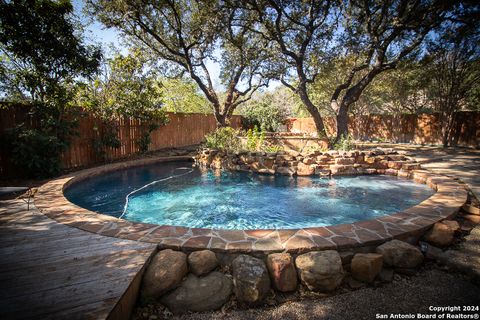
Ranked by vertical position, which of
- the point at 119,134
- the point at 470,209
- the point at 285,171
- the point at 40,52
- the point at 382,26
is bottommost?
the point at 470,209

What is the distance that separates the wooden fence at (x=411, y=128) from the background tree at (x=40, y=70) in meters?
16.1

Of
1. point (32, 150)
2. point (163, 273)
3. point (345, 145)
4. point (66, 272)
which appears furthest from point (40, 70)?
point (345, 145)

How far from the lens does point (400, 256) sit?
2.44 meters

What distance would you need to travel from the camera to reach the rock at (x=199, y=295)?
2061 mm

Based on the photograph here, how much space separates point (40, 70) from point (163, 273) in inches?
235

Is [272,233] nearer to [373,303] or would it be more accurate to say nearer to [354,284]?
[354,284]

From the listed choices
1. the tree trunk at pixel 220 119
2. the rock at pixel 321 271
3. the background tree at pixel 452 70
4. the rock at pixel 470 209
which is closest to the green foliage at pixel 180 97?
the tree trunk at pixel 220 119

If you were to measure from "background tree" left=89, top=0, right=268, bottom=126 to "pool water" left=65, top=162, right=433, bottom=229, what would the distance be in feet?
19.9

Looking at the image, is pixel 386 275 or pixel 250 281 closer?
pixel 250 281

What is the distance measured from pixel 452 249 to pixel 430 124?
1548 centimetres

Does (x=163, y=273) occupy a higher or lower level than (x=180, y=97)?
lower

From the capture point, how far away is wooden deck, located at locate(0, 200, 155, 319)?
170 cm

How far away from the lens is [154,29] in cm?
971

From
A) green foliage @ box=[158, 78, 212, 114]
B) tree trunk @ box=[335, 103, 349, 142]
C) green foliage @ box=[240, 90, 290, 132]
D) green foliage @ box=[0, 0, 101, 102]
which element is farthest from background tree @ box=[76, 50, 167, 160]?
green foliage @ box=[158, 78, 212, 114]
